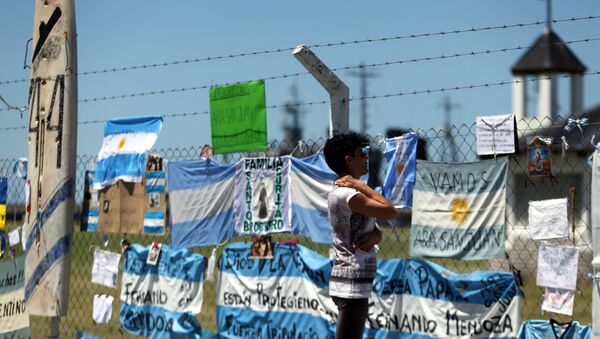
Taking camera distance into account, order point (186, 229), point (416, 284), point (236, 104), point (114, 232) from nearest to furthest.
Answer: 1. point (416, 284)
2. point (236, 104)
3. point (186, 229)
4. point (114, 232)

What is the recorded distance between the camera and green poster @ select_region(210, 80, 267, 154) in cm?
710

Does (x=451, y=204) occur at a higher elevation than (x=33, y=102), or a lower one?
lower

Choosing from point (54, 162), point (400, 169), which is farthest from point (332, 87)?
point (54, 162)

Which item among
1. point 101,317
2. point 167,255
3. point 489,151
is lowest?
point 101,317

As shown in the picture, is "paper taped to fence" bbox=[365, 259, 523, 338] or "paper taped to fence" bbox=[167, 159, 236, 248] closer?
"paper taped to fence" bbox=[365, 259, 523, 338]

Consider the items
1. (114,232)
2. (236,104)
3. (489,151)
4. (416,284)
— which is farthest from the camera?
(114,232)

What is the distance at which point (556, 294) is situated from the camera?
18.9 ft

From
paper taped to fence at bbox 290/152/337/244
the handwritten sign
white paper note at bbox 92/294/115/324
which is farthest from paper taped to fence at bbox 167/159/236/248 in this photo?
the handwritten sign

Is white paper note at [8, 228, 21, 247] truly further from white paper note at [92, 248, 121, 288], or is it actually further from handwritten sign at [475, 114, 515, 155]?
handwritten sign at [475, 114, 515, 155]

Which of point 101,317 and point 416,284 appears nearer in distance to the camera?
point 416,284

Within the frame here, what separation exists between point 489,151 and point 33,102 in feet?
12.9

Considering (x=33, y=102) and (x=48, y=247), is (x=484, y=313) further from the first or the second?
(x=33, y=102)

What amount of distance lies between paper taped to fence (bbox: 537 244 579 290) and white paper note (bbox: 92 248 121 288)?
378cm

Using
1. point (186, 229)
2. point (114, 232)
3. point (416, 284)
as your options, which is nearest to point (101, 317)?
point (114, 232)
